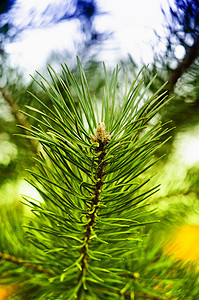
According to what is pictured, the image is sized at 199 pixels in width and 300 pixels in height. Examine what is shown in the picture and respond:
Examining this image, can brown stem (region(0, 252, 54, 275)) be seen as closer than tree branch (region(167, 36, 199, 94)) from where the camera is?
Yes

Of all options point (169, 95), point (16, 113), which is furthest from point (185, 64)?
point (16, 113)

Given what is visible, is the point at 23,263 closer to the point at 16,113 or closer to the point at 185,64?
the point at 16,113

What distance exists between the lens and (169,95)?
38 cm

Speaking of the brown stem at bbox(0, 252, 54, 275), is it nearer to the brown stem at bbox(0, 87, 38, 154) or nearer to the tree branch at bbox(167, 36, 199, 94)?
the brown stem at bbox(0, 87, 38, 154)

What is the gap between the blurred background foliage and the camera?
0.37 metres

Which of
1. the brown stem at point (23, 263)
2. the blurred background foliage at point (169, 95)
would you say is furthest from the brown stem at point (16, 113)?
the brown stem at point (23, 263)

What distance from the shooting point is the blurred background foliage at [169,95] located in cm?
37

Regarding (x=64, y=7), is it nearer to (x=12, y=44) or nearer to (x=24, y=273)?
(x=12, y=44)

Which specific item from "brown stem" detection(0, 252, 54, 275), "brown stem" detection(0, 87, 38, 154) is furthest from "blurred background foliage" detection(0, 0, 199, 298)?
"brown stem" detection(0, 252, 54, 275)

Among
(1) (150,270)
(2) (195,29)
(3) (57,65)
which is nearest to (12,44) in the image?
(3) (57,65)

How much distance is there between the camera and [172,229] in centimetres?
42

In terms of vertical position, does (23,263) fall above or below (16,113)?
below

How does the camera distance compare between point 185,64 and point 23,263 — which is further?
point 185,64

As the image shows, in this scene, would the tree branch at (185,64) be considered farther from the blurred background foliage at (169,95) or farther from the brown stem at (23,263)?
the brown stem at (23,263)
